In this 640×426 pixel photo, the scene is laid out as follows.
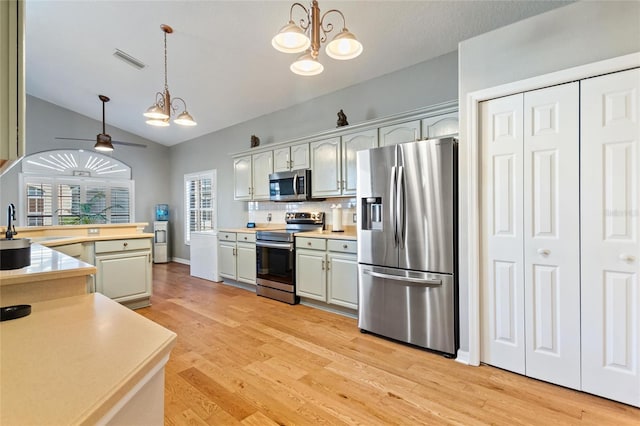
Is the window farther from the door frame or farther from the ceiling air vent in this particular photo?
the door frame

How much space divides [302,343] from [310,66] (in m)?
2.29

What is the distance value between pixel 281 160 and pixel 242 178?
103 centimetres

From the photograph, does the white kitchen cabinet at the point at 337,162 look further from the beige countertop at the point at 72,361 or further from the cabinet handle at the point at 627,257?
the beige countertop at the point at 72,361

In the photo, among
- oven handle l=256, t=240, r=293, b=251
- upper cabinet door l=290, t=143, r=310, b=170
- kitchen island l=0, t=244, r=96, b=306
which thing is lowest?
oven handle l=256, t=240, r=293, b=251

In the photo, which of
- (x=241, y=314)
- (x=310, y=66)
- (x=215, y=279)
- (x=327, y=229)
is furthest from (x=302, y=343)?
(x=215, y=279)

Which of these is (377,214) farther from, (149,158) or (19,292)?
(149,158)

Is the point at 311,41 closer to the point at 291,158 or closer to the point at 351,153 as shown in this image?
the point at 351,153

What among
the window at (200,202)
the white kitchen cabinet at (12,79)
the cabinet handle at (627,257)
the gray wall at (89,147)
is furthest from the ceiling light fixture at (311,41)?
the gray wall at (89,147)

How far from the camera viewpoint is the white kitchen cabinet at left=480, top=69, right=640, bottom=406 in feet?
6.19

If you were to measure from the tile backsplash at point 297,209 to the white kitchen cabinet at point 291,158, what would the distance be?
60 cm

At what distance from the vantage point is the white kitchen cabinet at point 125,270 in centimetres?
347

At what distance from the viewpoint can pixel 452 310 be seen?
2492mm

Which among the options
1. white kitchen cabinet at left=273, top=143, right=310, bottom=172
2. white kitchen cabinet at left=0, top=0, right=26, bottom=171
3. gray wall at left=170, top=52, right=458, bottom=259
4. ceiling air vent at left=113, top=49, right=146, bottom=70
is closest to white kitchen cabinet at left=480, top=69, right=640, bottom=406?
gray wall at left=170, top=52, right=458, bottom=259

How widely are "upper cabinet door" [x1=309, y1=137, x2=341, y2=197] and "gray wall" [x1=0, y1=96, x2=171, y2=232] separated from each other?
5.15 meters
